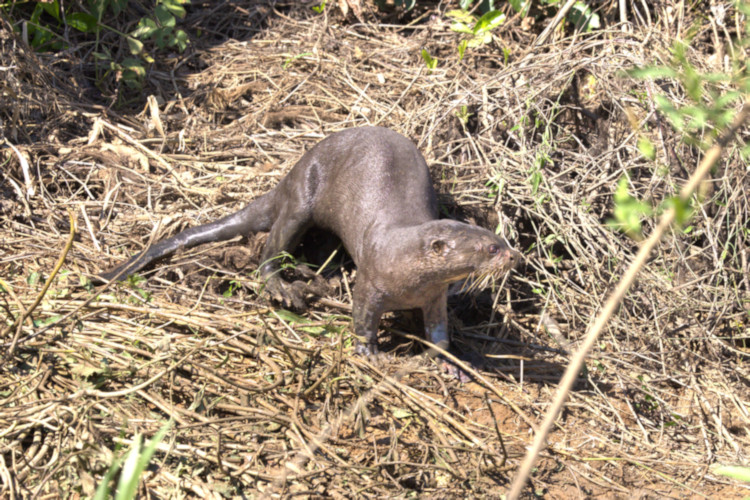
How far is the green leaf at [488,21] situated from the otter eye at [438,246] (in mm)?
2499

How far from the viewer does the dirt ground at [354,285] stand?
268cm

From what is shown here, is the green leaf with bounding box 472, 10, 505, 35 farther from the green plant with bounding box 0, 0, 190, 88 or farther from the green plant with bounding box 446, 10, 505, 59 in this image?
the green plant with bounding box 0, 0, 190, 88

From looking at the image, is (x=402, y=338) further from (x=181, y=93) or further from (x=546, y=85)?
(x=181, y=93)

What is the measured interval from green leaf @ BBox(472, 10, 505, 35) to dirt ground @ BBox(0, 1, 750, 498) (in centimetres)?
25

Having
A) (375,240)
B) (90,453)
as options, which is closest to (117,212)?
(375,240)

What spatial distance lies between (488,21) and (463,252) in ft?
8.64

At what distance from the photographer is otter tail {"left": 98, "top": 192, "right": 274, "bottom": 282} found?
150 inches

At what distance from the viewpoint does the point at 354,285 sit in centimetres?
379

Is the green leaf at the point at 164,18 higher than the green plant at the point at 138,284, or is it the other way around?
the green leaf at the point at 164,18

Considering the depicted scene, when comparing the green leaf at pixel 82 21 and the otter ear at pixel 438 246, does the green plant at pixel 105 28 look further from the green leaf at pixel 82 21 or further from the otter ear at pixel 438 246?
the otter ear at pixel 438 246

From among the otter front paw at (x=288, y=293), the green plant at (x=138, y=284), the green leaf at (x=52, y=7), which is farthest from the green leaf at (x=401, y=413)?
the green leaf at (x=52, y=7)

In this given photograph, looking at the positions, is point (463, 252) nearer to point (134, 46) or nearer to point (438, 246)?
point (438, 246)

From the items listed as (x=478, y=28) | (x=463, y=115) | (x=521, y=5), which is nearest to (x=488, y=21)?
(x=478, y=28)

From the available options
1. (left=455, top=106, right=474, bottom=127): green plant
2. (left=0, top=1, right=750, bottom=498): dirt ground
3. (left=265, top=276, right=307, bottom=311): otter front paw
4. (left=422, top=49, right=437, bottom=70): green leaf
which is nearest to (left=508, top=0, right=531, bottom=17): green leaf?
(left=0, top=1, right=750, bottom=498): dirt ground
